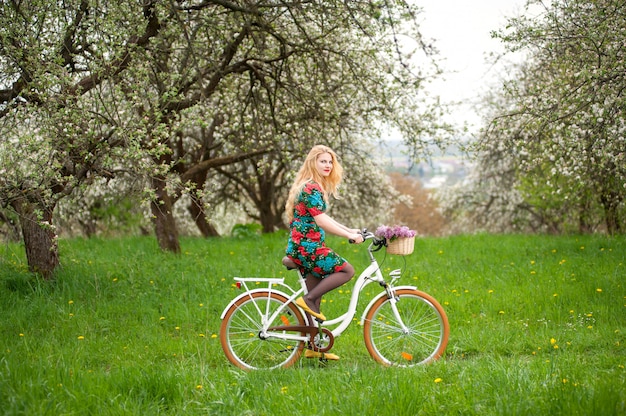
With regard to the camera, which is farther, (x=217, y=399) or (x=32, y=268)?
(x=32, y=268)

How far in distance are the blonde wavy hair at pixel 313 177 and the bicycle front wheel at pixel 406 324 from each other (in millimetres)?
1096

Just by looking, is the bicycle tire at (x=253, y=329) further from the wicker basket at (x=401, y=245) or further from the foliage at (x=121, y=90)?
the foliage at (x=121, y=90)

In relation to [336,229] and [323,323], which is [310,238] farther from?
[323,323]

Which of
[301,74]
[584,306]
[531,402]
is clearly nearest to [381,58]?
[301,74]

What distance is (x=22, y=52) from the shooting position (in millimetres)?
6445

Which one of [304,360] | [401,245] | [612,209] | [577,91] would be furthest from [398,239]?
[612,209]

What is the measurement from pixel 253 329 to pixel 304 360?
0.55 metres

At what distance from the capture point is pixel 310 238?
538cm

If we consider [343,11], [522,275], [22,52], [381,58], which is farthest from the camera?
[381,58]

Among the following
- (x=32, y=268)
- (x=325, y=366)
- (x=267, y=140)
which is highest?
(x=267, y=140)

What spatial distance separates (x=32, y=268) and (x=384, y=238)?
536cm

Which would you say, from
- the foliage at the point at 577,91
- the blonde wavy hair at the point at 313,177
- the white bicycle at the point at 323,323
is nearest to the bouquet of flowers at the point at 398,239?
the white bicycle at the point at 323,323

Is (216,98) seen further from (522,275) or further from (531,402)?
(531,402)

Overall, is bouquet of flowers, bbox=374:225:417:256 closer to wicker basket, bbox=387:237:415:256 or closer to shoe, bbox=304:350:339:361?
wicker basket, bbox=387:237:415:256
